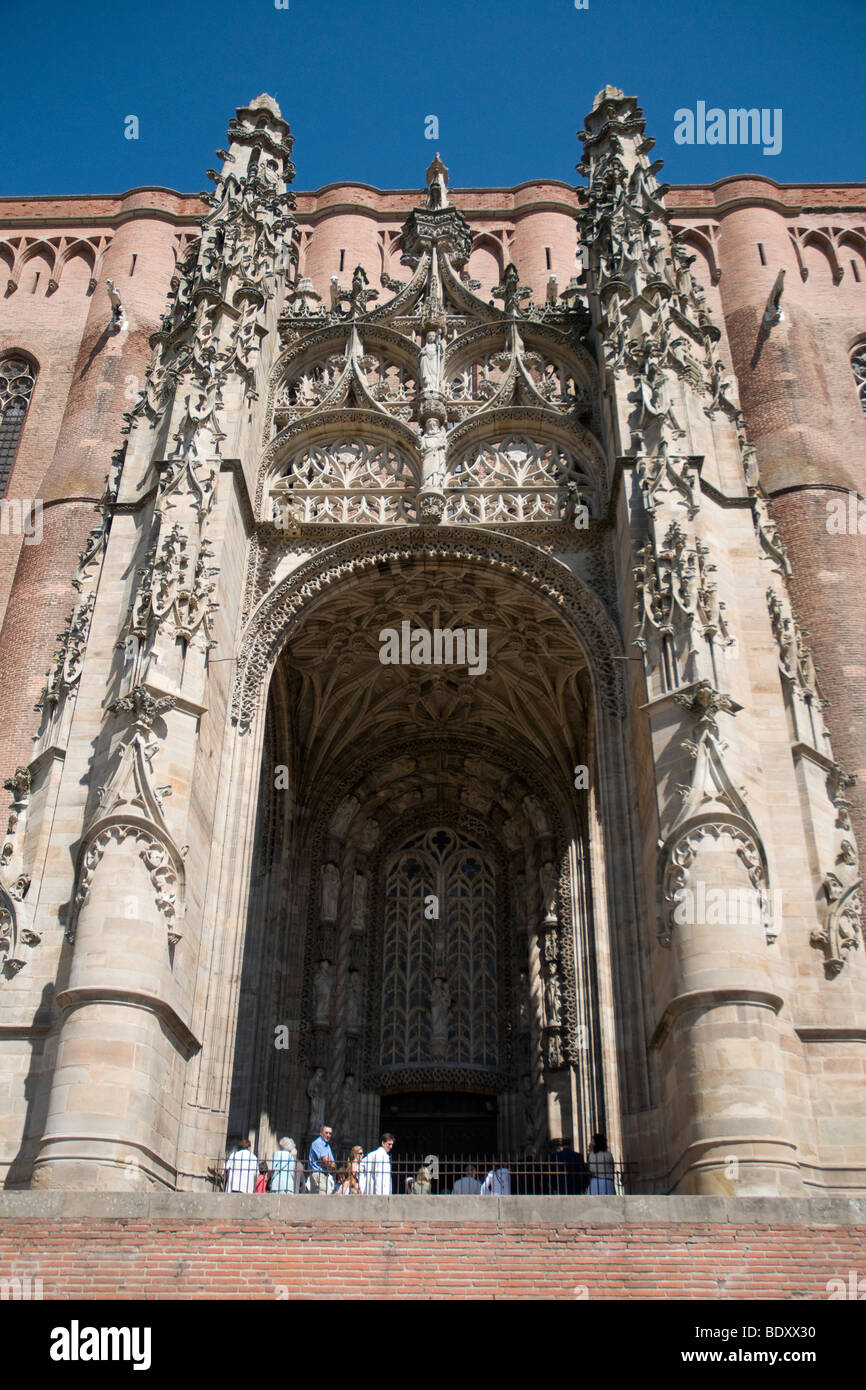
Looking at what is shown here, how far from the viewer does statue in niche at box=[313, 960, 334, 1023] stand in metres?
20.4

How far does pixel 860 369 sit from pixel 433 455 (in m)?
11.4

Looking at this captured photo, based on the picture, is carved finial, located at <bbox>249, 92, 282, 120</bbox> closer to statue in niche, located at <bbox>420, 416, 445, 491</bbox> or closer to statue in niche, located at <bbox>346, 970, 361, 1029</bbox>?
statue in niche, located at <bbox>420, 416, 445, 491</bbox>

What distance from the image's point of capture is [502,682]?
21.8 metres

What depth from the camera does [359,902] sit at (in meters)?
22.1

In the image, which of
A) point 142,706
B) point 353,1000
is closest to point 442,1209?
point 142,706

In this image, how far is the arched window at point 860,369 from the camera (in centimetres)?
2475

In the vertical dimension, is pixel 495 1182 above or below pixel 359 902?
below

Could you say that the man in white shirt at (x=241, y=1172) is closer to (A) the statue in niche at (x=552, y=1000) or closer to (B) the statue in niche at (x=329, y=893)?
(A) the statue in niche at (x=552, y=1000)

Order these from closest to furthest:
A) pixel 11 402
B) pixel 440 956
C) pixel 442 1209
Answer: pixel 442 1209
pixel 440 956
pixel 11 402

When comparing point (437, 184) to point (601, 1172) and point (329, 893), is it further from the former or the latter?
point (601, 1172)

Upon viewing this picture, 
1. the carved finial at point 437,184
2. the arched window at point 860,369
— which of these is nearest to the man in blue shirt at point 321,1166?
the carved finial at point 437,184

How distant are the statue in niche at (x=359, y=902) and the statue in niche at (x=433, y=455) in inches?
306
